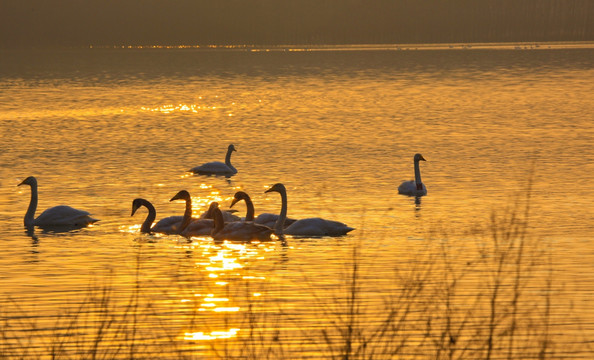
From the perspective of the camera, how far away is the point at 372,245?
68.6ft

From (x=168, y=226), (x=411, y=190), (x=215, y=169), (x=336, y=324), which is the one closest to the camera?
(x=336, y=324)

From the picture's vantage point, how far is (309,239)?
2183 cm

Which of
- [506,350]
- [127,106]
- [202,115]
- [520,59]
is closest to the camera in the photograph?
[506,350]

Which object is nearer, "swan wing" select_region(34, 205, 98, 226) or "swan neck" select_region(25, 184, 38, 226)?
"swan wing" select_region(34, 205, 98, 226)

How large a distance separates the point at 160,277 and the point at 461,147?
2490cm

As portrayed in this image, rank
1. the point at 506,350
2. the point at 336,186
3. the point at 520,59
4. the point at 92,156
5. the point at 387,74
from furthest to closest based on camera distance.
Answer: the point at 520,59
the point at 387,74
the point at 92,156
the point at 336,186
the point at 506,350

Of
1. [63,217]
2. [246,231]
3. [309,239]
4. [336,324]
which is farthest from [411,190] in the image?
[336,324]

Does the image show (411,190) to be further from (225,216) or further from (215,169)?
(215,169)

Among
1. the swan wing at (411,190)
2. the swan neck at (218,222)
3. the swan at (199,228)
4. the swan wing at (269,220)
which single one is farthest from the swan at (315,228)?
the swan wing at (411,190)

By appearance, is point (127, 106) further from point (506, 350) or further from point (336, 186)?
point (506, 350)

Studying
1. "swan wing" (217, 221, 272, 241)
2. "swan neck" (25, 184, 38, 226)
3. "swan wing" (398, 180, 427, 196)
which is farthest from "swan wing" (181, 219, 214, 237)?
"swan wing" (398, 180, 427, 196)

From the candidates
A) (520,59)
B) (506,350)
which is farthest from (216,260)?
(520,59)

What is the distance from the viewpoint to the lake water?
43.1 feet

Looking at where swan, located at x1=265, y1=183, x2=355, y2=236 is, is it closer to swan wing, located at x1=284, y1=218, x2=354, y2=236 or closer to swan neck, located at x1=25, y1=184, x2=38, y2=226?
swan wing, located at x1=284, y1=218, x2=354, y2=236
